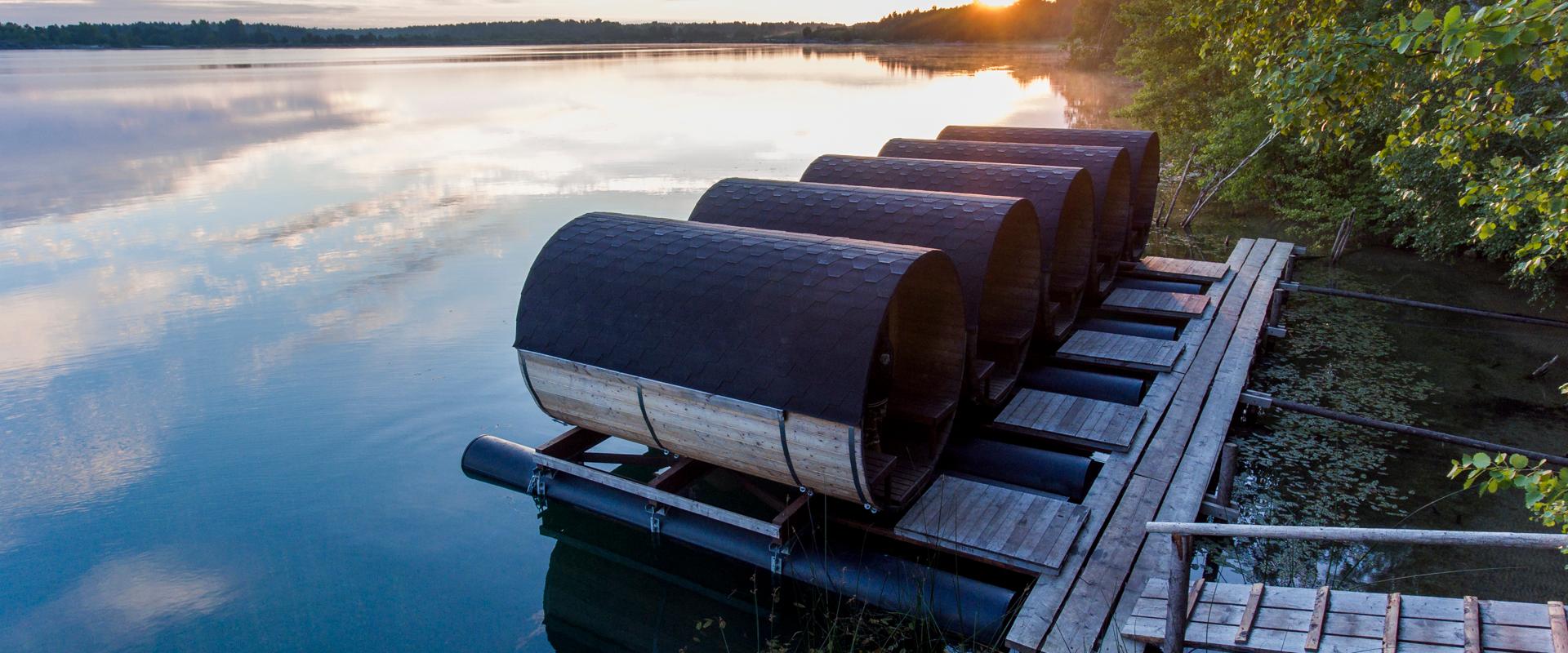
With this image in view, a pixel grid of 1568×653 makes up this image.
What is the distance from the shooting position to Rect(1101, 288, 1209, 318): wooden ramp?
15.6 metres

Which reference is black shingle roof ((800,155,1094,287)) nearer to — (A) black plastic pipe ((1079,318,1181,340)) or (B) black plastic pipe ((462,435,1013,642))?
(A) black plastic pipe ((1079,318,1181,340))

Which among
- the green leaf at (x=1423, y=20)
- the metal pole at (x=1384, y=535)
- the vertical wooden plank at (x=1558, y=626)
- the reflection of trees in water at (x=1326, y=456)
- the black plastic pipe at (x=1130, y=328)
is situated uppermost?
the green leaf at (x=1423, y=20)

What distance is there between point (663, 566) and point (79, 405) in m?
10.4

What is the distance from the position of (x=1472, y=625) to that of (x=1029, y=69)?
297ft

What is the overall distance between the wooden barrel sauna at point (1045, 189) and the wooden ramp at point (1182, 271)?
11.7ft

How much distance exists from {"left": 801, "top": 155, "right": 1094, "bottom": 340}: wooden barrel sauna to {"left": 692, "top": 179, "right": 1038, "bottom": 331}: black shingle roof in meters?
1.33

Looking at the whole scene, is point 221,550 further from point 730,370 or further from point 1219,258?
point 1219,258

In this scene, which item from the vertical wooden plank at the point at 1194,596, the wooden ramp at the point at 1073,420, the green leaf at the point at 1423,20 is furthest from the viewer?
the wooden ramp at the point at 1073,420

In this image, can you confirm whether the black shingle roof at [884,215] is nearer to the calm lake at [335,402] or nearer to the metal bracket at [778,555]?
the metal bracket at [778,555]

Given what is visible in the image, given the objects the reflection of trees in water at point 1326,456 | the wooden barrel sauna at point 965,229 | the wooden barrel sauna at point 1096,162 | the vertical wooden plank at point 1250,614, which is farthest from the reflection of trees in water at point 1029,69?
the vertical wooden plank at point 1250,614

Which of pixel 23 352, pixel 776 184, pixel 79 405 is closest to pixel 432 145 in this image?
pixel 23 352

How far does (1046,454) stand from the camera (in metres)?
10.2

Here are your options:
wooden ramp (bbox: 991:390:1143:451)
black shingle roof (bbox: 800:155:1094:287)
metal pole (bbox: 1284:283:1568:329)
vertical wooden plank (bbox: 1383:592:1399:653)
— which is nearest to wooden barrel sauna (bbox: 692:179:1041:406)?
wooden ramp (bbox: 991:390:1143:451)

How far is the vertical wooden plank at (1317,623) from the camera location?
613 centimetres
